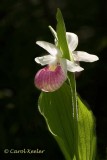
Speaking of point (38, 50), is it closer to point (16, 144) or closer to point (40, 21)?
point (40, 21)

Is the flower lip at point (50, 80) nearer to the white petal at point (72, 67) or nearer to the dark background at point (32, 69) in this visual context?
the white petal at point (72, 67)

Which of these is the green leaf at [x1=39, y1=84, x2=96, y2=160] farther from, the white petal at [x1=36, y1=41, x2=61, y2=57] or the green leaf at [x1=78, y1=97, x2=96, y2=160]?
the white petal at [x1=36, y1=41, x2=61, y2=57]


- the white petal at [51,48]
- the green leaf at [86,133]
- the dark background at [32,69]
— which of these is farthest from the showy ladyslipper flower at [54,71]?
the dark background at [32,69]

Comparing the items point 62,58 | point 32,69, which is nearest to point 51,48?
point 62,58

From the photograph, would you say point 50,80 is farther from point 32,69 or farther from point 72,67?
point 32,69

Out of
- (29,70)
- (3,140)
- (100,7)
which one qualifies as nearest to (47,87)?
(3,140)
